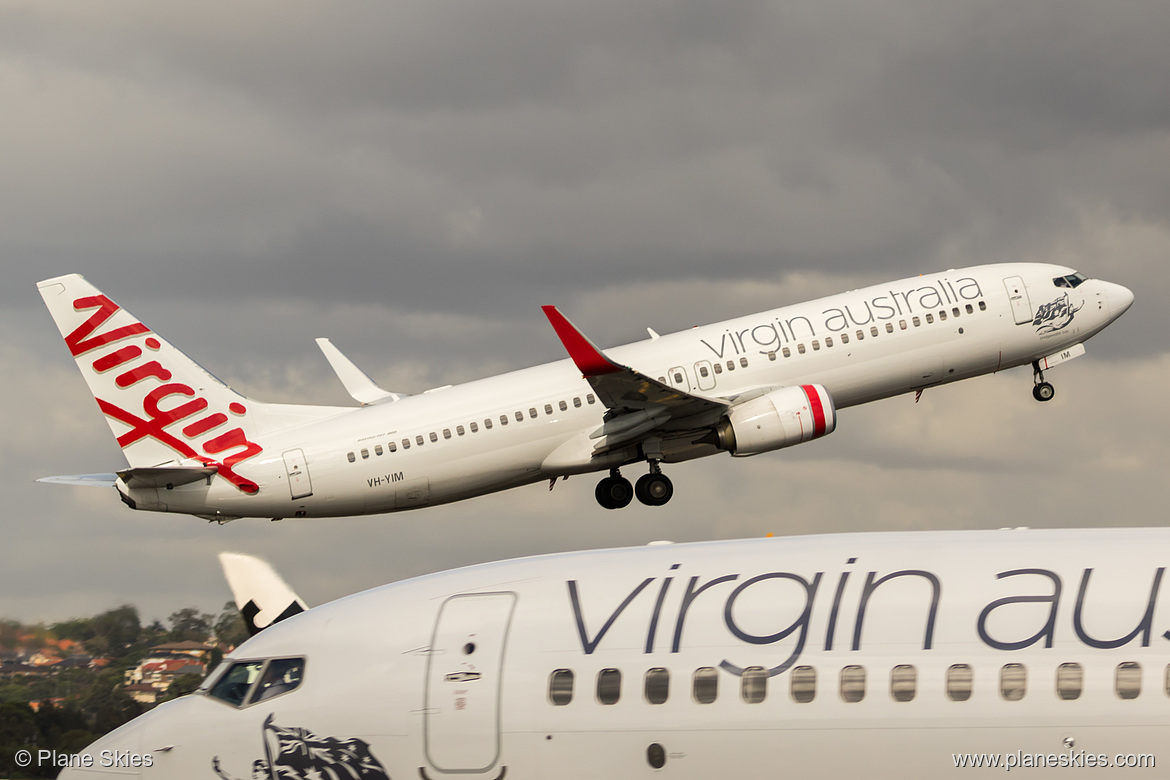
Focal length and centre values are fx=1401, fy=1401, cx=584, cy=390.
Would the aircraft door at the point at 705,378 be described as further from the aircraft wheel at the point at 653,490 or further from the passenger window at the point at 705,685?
the passenger window at the point at 705,685

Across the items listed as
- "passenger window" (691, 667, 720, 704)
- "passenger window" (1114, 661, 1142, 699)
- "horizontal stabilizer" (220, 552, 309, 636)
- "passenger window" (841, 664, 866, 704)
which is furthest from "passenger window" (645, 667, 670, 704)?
"horizontal stabilizer" (220, 552, 309, 636)

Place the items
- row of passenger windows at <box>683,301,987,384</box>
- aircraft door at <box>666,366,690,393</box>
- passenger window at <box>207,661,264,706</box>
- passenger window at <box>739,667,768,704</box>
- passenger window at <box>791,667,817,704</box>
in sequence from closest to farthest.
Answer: passenger window at <box>791,667,817,704</box> < passenger window at <box>739,667,768,704</box> < passenger window at <box>207,661,264,706</box> < row of passenger windows at <box>683,301,987,384</box> < aircraft door at <box>666,366,690,393</box>

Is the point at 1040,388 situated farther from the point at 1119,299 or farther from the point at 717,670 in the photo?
the point at 717,670

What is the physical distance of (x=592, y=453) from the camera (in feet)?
164

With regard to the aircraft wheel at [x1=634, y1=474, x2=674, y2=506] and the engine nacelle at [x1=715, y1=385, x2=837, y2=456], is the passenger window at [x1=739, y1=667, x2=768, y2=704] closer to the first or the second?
the engine nacelle at [x1=715, y1=385, x2=837, y2=456]

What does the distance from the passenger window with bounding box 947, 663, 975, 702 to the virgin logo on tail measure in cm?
3721

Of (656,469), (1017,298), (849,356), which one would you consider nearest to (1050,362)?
(1017,298)

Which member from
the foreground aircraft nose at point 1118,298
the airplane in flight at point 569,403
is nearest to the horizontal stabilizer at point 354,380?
the airplane in flight at point 569,403

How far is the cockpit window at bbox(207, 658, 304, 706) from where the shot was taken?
1608 cm

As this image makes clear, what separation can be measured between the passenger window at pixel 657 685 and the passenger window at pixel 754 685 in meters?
0.81

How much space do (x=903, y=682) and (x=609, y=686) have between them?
312 cm

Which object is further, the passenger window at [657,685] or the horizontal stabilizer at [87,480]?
the horizontal stabilizer at [87,480]

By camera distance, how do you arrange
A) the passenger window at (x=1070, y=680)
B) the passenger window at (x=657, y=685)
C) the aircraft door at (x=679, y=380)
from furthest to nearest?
the aircraft door at (x=679, y=380) → the passenger window at (x=657, y=685) → the passenger window at (x=1070, y=680)

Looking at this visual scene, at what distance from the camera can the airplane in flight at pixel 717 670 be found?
558 inches
